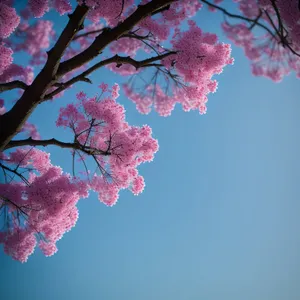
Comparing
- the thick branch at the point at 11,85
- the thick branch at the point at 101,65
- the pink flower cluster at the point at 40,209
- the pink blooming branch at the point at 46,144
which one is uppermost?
the thick branch at the point at 101,65

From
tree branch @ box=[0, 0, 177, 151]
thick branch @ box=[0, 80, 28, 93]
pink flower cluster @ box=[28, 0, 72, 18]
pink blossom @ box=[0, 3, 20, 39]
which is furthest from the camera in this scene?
pink flower cluster @ box=[28, 0, 72, 18]

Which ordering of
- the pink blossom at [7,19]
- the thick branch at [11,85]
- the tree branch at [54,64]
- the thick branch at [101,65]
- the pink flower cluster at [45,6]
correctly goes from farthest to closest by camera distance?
the pink flower cluster at [45,6] → the pink blossom at [7,19] → the thick branch at [101,65] → the thick branch at [11,85] → the tree branch at [54,64]

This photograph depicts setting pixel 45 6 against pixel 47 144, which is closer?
pixel 47 144

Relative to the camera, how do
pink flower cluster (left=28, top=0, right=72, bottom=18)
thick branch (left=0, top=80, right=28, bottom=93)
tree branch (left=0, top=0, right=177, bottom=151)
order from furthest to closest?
pink flower cluster (left=28, top=0, right=72, bottom=18)
thick branch (left=0, top=80, right=28, bottom=93)
tree branch (left=0, top=0, right=177, bottom=151)

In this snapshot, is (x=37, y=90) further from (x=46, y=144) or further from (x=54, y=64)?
(x=46, y=144)

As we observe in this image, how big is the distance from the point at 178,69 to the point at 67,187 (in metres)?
3.04

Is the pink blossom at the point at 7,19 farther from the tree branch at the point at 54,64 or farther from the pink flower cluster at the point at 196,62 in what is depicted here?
the pink flower cluster at the point at 196,62

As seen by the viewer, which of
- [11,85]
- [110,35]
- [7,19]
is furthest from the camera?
[7,19]

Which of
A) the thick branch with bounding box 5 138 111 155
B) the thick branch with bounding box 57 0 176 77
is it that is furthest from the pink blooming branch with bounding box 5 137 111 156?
the thick branch with bounding box 57 0 176 77

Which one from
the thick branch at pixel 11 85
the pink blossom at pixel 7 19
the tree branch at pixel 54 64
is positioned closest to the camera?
the tree branch at pixel 54 64

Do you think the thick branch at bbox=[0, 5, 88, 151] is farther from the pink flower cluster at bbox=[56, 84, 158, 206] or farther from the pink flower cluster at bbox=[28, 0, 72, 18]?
the pink flower cluster at bbox=[28, 0, 72, 18]

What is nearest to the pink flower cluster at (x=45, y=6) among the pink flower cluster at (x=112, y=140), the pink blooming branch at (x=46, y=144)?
the pink flower cluster at (x=112, y=140)

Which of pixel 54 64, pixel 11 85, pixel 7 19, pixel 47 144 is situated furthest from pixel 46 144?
pixel 7 19

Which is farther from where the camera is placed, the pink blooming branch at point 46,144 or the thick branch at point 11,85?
the pink blooming branch at point 46,144
